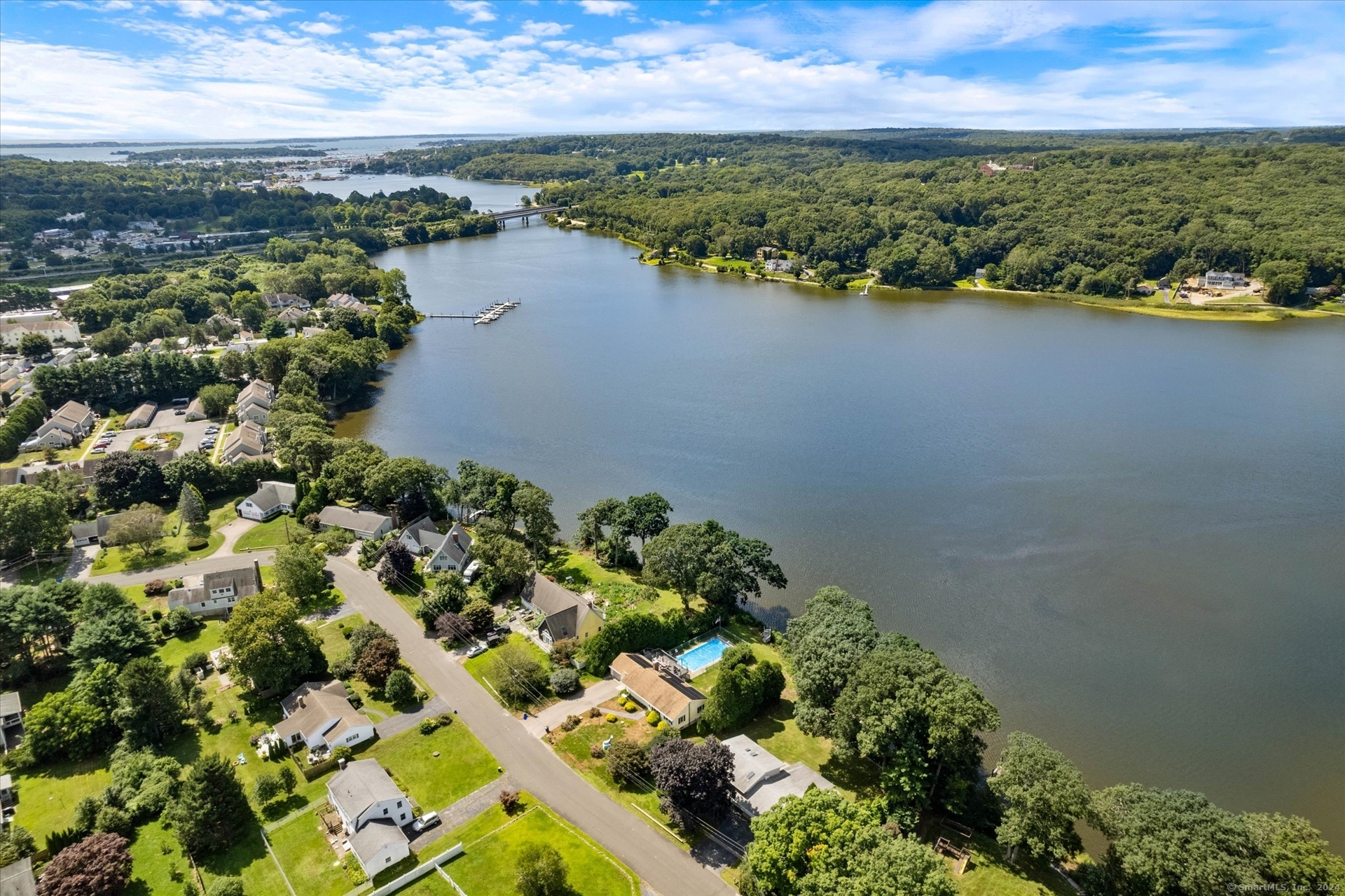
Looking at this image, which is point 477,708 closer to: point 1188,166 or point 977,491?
point 977,491

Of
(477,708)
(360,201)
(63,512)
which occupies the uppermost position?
(360,201)

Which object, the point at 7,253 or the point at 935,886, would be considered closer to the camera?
the point at 935,886

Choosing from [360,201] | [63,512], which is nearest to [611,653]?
[63,512]

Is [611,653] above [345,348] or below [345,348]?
below

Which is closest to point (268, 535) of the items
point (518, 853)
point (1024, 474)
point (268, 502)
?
Answer: point (268, 502)

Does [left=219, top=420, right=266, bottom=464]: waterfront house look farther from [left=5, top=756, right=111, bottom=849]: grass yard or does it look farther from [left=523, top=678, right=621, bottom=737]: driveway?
[left=523, top=678, right=621, bottom=737]: driveway

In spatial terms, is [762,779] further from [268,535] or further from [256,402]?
[256,402]

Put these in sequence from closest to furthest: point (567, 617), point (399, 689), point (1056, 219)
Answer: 1. point (399, 689)
2. point (567, 617)
3. point (1056, 219)
